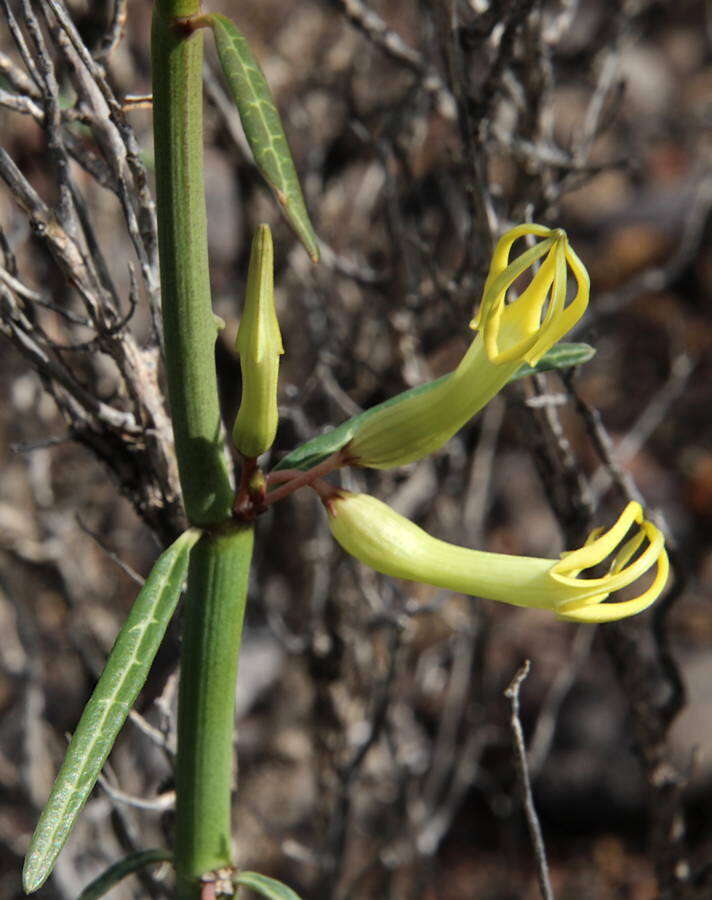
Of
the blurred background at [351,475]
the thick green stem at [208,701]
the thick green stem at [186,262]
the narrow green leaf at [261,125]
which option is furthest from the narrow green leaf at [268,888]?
the narrow green leaf at [261,125]

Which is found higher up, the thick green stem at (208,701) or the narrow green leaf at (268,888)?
the thick green stem at (208,701)

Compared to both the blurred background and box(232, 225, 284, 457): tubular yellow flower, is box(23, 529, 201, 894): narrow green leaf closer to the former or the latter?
box(232, 225, 284, 457): tubular yellow flower

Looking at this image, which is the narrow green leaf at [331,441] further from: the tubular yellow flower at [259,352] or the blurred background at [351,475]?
the blurred background at [351,475]

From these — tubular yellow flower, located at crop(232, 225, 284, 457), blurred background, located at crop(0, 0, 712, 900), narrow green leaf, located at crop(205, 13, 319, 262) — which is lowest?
blurred background, located at crop(0, 0, 712, 900)

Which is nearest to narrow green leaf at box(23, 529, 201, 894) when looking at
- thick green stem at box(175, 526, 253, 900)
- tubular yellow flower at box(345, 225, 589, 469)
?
thick green stem at box(175, 526, 253, 900)

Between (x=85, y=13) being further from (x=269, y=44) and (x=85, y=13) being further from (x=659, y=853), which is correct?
(x=269, y=44)

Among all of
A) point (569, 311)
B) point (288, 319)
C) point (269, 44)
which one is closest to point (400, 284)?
point (288, 319)

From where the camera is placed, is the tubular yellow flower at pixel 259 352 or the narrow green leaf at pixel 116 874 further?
the narrow green leaf at pixel 116 874

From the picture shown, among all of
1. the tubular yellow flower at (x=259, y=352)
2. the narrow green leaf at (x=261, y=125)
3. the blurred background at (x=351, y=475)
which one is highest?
the narrow green leaf at (x=261, y=125)
